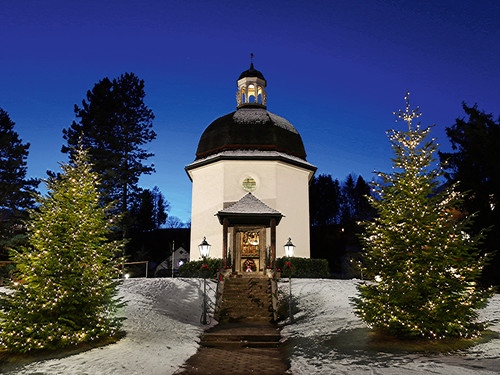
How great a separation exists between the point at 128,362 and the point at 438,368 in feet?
19.4

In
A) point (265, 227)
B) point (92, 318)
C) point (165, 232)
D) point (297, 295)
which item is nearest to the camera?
point (92, 318)

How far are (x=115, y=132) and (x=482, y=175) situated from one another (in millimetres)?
28561

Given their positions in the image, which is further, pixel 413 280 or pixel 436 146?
pixel 436 146

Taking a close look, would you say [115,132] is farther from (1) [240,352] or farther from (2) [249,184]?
(1) [240,352]

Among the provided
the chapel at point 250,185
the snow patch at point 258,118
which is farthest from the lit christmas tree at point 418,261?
the snow patch at point 258,118

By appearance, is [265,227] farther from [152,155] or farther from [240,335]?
[152,155]

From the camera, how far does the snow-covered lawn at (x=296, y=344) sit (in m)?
7.43

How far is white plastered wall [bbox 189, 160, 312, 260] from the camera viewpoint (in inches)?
861

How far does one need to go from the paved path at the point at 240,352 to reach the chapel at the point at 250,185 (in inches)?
289

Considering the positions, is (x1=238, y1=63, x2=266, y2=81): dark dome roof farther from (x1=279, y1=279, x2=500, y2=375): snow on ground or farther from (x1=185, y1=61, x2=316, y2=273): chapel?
(x1=279, y1=279, x2=500, y2=375): snow on ground

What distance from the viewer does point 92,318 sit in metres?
9.29

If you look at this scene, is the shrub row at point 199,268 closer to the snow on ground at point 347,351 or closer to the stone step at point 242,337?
the snow on ground at point 347,351

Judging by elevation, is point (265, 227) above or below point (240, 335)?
above

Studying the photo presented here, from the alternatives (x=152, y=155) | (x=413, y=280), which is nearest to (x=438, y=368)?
(x=413, y=280)
